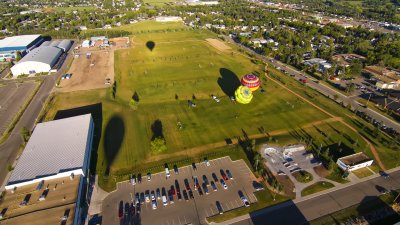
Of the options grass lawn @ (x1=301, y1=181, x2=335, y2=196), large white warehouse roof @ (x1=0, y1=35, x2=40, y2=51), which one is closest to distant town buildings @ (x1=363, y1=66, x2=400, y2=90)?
grass lawn @ (x1=301, y1=181, x2=335, y2=196)

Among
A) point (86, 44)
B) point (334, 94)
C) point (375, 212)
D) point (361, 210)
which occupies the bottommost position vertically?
point (86, 44)

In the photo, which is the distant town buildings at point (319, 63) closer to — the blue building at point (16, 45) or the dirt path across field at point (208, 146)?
the dirt path across field at point (208, 146)

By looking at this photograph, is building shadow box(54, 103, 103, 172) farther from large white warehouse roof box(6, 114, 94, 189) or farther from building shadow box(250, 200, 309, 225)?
building shadow box(250, 200, 309, 225)

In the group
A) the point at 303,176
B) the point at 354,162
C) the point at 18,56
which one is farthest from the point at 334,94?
the point at 18,56

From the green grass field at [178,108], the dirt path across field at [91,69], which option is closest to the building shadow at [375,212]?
the green grass field at [178,108]

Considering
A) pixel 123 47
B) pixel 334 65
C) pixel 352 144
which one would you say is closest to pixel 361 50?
pixel 334 65

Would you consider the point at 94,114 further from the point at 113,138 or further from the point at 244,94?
the point at 244,94

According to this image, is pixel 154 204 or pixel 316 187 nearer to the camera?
pixel 154 204
